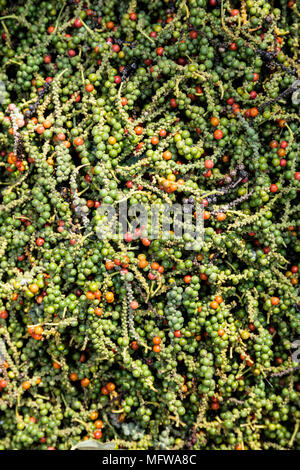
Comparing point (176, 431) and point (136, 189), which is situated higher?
point (136, 189)

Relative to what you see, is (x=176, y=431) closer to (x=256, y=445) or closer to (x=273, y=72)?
(x=256, y=445)

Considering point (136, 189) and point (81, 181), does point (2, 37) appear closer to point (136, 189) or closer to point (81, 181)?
point (81, 181)

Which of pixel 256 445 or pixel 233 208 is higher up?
pixel 233 208

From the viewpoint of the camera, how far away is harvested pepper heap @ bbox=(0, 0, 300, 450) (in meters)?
2.10

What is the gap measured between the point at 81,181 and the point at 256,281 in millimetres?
1065

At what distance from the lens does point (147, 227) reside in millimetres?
2051

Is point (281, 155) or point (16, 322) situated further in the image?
point (16, 322)

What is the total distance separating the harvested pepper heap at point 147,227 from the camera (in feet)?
6.90

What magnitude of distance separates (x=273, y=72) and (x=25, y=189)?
56.1 inches

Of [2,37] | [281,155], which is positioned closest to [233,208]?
[281,155]
